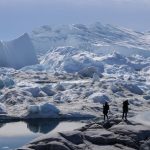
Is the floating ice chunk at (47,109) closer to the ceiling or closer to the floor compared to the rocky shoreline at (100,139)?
closer to the floor

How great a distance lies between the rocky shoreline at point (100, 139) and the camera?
3316 centimetres

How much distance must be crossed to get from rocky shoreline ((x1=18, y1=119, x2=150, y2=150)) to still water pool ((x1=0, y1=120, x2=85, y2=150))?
2464 cm

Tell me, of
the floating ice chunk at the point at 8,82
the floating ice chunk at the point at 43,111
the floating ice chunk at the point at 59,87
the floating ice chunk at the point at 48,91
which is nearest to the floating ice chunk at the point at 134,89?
the floating ice chunk at the point at 59,87

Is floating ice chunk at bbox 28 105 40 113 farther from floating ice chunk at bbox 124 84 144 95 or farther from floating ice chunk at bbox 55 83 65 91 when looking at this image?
floating ice chunk at bbox 124 84 144 95

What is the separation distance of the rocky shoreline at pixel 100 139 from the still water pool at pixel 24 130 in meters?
24.6

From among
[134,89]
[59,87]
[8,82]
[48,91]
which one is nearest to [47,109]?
[48,91]

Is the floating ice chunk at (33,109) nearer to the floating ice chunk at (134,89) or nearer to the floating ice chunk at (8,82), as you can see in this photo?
the floating ice chunk at (8,82)

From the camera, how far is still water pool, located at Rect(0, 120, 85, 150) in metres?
64.6

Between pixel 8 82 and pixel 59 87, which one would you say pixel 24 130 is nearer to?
pixel 59 87

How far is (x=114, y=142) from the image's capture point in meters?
35.2

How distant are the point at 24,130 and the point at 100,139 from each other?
50.5 meters

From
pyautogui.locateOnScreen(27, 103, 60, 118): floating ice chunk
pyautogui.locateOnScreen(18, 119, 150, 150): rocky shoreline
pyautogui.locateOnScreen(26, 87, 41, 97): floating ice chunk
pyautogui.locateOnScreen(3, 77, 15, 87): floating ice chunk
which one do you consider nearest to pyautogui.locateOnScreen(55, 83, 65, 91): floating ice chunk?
pyautogui.locateOnScreen(26, 87, 41, 97): floating ice chunk

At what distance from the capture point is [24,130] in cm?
8419

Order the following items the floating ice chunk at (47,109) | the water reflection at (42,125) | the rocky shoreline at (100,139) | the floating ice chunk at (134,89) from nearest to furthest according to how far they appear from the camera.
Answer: the rocky shoreline at (100,139)
the water reflection at (42,125)
the floating ice chunk at (47,109)
the floating ice chunk at (134,89)
